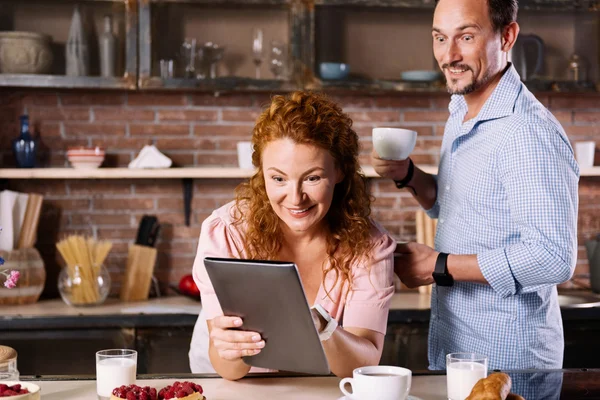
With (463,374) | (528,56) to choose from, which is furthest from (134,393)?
(528,56)

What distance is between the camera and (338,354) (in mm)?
1765

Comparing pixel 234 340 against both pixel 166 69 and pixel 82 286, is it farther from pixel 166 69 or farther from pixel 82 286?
pixel 166 69

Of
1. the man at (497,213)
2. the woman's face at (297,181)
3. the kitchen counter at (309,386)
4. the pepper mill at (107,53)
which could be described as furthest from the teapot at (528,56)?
the kitchen counter at (309,386)

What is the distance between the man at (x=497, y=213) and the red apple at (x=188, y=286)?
1499mm

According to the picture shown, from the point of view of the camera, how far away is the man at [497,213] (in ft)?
6.35

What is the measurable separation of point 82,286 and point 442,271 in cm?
183

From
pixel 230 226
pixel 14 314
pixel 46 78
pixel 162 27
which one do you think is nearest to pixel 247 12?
pixel 162 27

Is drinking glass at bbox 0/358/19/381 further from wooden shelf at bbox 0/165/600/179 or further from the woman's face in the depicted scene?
wooden shelf at bbox 0/165/600/179

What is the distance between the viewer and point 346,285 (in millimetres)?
1938

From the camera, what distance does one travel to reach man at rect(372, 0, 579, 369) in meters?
1.93

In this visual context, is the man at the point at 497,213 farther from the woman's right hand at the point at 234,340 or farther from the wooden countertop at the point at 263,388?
the woman's right hand at the point at 234,340

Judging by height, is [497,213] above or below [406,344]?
above

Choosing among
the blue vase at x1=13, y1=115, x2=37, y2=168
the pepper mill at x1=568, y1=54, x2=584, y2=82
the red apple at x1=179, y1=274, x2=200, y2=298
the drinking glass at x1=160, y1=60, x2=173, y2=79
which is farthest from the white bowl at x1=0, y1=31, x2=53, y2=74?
the pepper mill at x1=568, y1=54, x2=584, y2=82

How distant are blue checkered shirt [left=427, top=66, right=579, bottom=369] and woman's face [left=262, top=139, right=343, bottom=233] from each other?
45 centimetres
